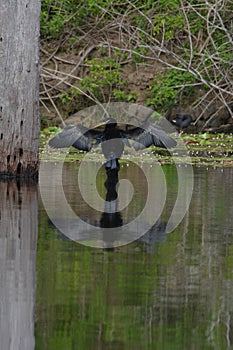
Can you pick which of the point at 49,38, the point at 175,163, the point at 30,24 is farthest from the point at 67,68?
the point at 30,24

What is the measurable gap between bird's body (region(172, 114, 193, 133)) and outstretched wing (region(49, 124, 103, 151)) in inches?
250

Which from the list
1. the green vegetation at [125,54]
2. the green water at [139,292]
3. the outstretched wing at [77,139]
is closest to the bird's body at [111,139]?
the outstretched wing at [77,139]

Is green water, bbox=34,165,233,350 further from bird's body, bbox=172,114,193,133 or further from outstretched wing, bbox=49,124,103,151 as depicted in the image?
bird's body, bbox=172,114,193,133

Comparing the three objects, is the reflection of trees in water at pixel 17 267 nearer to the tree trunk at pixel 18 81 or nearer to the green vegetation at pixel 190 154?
the tree trunk at pixel 18 81

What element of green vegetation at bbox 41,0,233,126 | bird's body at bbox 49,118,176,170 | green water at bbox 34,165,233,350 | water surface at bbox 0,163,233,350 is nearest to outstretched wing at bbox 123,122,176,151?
bird's body at bbox 49,118,176,170

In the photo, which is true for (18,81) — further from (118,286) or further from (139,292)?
(139,292)

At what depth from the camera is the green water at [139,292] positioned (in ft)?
14.4

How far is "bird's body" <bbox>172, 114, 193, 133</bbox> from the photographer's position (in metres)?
17.1

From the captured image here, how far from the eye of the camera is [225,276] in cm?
574

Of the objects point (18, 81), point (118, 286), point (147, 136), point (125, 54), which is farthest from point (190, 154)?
point (118, 286)

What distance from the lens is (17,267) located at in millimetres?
5766

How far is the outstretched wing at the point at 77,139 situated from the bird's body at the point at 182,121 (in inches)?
250

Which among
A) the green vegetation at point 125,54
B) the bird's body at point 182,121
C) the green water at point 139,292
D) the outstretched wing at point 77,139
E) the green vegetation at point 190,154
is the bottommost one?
the green water at point 139,292

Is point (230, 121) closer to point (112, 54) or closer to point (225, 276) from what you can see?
point (112, 54)
